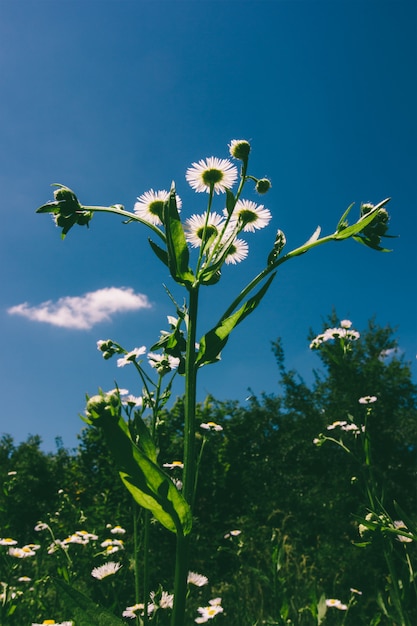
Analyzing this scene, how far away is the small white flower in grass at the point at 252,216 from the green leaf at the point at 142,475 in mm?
937

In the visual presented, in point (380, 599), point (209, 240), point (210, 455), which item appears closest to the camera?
point (209, 240)

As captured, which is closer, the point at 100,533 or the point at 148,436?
the point at 148,436

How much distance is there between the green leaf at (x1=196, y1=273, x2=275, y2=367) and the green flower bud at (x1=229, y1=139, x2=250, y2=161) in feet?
1.85

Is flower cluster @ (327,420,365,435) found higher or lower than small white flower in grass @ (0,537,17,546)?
higher

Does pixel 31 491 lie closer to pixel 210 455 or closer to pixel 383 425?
pixel 210 455

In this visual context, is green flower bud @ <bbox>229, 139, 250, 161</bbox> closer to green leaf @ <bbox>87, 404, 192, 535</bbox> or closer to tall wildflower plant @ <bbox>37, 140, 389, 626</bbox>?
tall wildflower plant @ <bbox>37, 140, 389, 626</bbox>

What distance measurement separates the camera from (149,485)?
1092 mm

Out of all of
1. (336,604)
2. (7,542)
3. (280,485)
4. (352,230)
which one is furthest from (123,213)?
(280,485)

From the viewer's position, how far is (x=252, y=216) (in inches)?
70.0

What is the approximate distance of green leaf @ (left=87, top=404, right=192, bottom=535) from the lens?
1.05m

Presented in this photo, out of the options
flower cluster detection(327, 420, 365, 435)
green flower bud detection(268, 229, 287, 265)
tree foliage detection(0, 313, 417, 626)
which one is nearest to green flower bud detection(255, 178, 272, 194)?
green flower bud detection(268, 229, 287, 265)

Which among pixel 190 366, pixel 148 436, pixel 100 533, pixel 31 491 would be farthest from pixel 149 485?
pixel 31 491

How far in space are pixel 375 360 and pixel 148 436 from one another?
8457 millimetres

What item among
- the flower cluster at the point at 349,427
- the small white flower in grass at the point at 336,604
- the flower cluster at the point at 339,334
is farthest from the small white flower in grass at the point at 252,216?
the small white flower in grass at the point at 336,604
